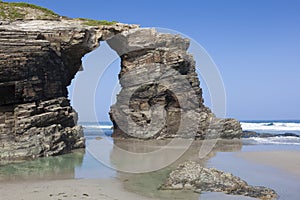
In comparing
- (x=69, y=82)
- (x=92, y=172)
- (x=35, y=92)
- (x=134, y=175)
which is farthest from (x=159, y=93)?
(x=134, y=175)

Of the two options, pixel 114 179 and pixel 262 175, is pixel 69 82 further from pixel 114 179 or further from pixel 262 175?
pixel 262 175

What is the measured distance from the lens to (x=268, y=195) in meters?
12.2

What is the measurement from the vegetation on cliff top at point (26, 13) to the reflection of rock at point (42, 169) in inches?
635

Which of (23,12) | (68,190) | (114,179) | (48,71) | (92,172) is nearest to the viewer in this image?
(68,190)

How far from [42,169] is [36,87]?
9.51 meters

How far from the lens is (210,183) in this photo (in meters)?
13.9

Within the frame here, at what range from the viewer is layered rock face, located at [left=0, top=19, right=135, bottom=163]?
24.1 metres

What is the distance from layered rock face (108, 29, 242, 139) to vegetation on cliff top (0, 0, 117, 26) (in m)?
3.51

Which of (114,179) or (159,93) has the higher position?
(159,93)

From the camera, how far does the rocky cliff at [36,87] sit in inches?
949

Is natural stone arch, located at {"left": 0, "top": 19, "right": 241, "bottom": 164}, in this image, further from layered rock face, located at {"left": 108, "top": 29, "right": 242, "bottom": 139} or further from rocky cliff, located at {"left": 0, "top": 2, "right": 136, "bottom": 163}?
layered rock face, located at {"left": 108, "top": 29, "right": 242, "bottom": 139}

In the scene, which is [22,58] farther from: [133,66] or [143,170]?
[133,66]

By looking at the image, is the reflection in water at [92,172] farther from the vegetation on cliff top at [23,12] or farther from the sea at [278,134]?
the sea at [278,134]

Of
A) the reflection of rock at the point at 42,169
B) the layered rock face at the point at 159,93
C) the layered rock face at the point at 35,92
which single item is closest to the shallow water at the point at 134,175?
the reflection of rock at the point at 42,169
